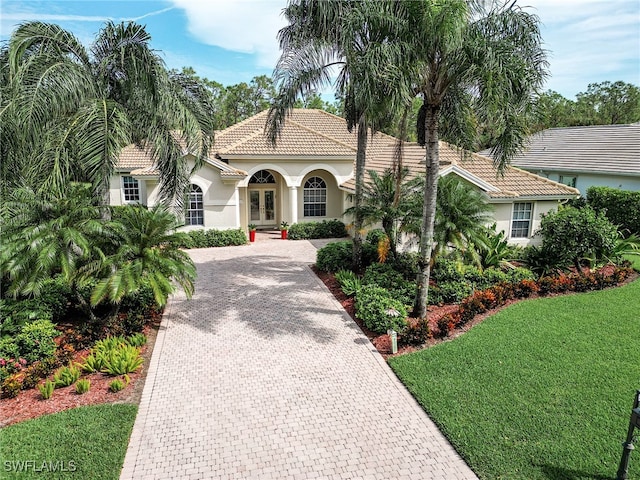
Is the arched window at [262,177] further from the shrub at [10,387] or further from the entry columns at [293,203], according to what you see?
the shrub at [10,387]

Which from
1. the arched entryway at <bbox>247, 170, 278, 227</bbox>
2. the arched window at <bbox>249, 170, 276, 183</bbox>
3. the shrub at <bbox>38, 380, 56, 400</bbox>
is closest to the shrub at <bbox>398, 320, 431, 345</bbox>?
the shrub at <bbox>38, 380, 56, 400</bbox>

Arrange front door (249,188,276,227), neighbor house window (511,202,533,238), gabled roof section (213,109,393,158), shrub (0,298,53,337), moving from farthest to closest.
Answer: front door (249,188,276,227)
gabled roof section (213,109,393,158)
neighbor house window (511,202,533,238)
shrub (0,298,53,337)

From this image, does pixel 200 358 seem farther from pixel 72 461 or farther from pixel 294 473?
pixel 294 473

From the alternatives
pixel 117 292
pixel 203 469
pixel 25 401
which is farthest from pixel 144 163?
pixel 203 469

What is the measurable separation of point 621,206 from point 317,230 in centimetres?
1446

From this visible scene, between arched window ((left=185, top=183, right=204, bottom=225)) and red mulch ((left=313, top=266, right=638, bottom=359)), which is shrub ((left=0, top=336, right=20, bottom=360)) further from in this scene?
arched window ((left=185, top=183, right=204, bottom=225))

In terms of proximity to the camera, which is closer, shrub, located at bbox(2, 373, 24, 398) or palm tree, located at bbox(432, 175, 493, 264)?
shrub, located at bbox(2, 373, 24, 398)

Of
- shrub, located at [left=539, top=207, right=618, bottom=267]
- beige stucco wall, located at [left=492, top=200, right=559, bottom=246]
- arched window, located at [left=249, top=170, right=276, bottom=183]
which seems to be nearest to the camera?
shrub, located at [left=539, top=207, right=618, bottom=267]

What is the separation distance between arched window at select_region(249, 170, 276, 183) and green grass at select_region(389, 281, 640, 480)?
51.6 ft

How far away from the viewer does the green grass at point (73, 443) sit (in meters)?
6.09

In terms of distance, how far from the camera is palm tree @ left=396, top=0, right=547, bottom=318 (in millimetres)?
9102

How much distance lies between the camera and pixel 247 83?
42.4 metres

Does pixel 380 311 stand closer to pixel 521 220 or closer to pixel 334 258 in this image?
pixel 334 258

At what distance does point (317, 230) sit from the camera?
22.2m
